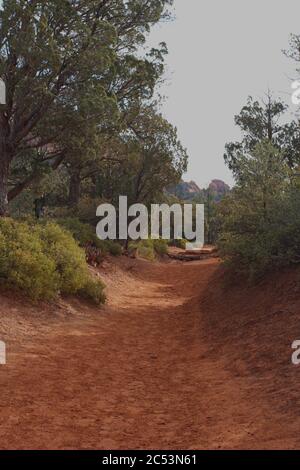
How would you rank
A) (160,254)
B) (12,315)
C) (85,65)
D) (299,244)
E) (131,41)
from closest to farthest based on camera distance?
(12,315), (299,244), (85,65), (131,41), (160,254)

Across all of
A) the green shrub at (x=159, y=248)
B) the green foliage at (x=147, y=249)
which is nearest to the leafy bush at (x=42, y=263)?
the green foliage at (x=147, y=249)

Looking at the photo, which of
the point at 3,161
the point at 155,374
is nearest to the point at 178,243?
the point at 3,161

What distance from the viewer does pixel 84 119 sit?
15719 mm

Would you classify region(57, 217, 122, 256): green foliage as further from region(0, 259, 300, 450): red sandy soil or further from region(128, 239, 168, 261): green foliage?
region(0, 259, 300, 450): red sandy soil

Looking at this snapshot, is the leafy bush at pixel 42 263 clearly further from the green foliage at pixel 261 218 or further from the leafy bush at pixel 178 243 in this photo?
the leafy bush at pixel 178 243

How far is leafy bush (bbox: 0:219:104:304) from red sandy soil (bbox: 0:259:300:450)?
0.53 meters

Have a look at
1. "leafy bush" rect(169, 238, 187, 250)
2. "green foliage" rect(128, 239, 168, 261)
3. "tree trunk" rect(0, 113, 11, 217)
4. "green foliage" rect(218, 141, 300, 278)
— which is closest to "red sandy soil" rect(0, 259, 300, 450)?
"green foliage" rect(218, 141, 300, 278)

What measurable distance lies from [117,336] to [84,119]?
8.26m

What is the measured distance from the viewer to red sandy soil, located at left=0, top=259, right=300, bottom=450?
511 centimetres

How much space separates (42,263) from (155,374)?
200 inches

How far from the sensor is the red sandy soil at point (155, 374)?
201 inches

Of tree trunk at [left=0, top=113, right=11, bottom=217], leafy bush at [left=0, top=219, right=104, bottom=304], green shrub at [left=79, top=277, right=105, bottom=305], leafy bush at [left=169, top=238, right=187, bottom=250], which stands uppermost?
tree trunk at [left=0, top=113, right=11, bottom=217]
